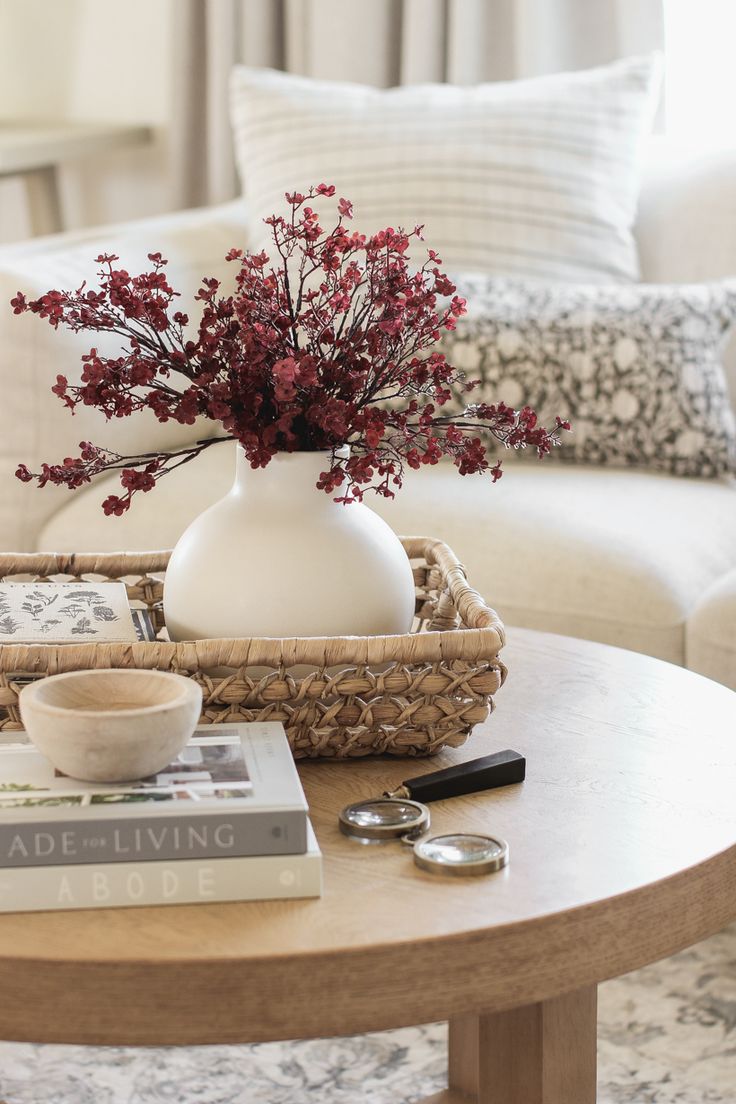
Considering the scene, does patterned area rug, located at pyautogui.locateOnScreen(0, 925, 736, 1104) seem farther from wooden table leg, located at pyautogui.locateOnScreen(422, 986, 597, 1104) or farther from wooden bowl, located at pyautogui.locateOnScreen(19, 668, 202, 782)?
wooden bowl, located at pyautogui.locateOnScreen(19, 668, 202, 782)

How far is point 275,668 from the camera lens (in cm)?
96

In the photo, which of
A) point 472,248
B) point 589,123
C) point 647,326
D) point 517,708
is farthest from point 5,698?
point 589,123

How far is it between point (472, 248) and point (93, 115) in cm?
173

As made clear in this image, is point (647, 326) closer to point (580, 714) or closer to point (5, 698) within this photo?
point (580, 714)

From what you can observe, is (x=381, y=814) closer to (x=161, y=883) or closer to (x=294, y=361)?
(x=161, y=883)

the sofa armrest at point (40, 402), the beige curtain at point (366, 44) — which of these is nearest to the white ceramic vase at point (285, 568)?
the sofa armrest at point (40, 402)

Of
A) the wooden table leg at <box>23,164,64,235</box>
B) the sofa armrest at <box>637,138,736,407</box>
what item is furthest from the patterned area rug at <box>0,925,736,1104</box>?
the wooden table leg at <box>23,164,64,235</box>

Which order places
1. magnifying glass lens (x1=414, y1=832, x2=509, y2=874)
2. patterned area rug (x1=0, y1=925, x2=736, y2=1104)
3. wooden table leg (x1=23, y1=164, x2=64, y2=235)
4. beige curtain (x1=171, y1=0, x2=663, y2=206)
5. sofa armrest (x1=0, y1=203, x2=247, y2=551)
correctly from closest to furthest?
magnifying glass lens (x1=414, y1=832, x2=509, y2=874)
patterned area rug (x1=0, y1=925, x2=736, y2=1104)
sofa armrest (x1=0, y1=203, x2=247, y2=551)
beige curtain (x1=171, y1=0, x2=663, y2=206)
wooden table leg (x1=23, y1=164, x2=64, y2=235)

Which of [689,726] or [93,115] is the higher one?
[93,115]

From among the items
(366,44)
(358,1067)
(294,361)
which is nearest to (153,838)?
(294,361)

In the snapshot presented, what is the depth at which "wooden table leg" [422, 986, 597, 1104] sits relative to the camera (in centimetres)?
89

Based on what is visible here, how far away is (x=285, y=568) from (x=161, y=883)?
31 centimetres

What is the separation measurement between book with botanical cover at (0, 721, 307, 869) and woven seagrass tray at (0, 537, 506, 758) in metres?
0.13

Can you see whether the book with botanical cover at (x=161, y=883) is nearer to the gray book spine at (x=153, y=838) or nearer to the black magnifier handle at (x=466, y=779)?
the gray book spine at (x=153, y=838)
